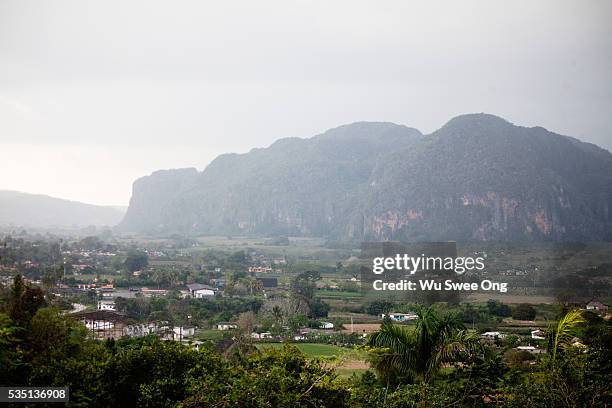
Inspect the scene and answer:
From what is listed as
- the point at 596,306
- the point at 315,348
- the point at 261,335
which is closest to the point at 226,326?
the point at 261,335

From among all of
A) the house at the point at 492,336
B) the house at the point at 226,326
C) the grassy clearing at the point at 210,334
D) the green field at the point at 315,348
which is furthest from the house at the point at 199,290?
the house at the point at 492,336

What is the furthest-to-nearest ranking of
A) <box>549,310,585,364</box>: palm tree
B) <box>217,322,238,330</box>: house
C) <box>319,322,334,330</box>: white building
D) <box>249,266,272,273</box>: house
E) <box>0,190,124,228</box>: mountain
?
<box>0,190,124,228</box>: mountain < <box>249,266,272,273</box>: house < <box>319,322,334,330</box>: white building < <box>217,322,238,330</box>: house < <box>549,310,585,364</box>: palm tree

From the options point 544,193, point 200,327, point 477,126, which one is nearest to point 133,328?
point 200,327

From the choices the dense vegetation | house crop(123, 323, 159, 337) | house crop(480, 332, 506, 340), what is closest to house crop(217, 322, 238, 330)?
house crop(123, 323, 159, 337)

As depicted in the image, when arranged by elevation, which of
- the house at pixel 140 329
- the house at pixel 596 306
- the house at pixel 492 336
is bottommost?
the house at pixel 140 329

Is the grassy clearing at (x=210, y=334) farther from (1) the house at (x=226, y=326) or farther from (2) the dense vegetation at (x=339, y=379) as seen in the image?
(2) the dense vegetation at (x=339, y=379)

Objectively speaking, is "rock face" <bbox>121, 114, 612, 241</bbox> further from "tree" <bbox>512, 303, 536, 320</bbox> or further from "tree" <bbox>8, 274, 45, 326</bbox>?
"tree" <bbox>8, 274, 45, 326</bbox>

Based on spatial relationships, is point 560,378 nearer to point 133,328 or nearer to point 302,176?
point 133,328
